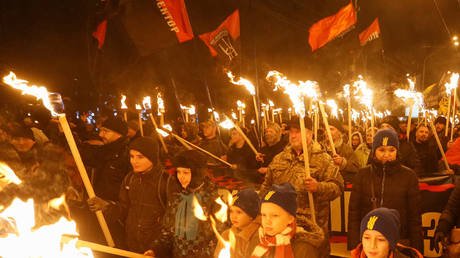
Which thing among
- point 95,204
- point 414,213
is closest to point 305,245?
point 414,213

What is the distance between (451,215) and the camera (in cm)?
382

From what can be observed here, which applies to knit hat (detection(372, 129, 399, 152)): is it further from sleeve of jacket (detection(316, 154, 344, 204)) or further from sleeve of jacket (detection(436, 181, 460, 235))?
sleeve of jacket (detection(436, 181, 460, 235))

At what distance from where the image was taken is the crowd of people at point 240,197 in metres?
2.88

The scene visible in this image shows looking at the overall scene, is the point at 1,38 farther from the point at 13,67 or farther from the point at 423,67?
the point at 423,67

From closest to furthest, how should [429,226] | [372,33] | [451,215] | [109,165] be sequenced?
[451,215] → [109,165] → [429,226] → [372,33]

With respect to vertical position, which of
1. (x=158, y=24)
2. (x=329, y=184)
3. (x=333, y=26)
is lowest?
(x=329, y=184)

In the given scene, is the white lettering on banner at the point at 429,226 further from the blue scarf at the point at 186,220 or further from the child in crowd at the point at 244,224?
the blue scarf at the point at 186,220

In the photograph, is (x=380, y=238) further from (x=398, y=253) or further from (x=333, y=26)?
(x=333, y=26)

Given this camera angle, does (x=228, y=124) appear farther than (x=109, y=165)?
Yes

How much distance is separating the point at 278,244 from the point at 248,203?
515 mm

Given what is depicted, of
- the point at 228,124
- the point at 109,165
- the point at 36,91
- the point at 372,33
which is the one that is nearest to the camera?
the point at 36,91

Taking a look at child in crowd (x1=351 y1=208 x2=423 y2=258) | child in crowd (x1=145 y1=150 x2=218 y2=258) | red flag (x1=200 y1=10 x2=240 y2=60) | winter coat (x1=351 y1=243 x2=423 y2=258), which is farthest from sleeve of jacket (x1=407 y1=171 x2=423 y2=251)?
red flag (x1=200 y1=10 x2=240 y2=60)

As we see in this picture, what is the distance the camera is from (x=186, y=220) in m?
3.53

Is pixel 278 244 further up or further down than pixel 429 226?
further up
